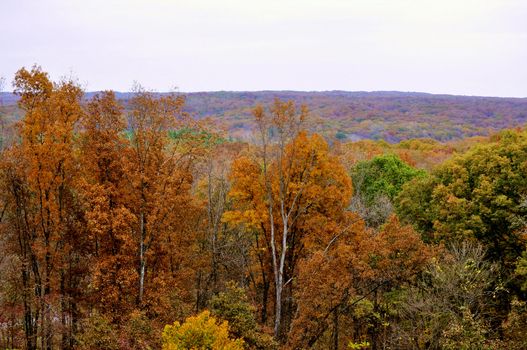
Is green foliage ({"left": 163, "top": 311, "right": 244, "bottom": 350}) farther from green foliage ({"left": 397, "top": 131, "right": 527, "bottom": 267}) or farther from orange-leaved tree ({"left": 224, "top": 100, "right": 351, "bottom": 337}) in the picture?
green foliage ({"left": 397, "top": 131, "right": 527, "bottom": 267})

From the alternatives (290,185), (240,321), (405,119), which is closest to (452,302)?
(240,321)

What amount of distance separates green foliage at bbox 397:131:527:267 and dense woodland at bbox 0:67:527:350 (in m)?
0.07

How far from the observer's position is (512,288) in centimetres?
2147

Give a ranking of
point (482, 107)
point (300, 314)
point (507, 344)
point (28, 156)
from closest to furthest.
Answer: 1. point (507, 344)
2. point (28, 156)
3. point (300, 314)
4. point (482, 107)

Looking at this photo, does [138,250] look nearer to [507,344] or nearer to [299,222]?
[299,222]

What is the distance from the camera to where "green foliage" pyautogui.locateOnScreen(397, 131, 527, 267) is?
21.4 metres

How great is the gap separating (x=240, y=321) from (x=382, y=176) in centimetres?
2275

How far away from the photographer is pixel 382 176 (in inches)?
1454

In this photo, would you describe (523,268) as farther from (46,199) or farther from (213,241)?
(46,199)

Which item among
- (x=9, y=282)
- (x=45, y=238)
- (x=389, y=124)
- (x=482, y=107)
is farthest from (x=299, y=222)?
(x=482, y=107)

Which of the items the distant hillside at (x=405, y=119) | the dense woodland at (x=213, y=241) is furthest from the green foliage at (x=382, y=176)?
the distant hillside at (x=405, y=119)

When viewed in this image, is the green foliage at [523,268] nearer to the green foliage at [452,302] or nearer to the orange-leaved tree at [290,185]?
the green foliage at [452,302]

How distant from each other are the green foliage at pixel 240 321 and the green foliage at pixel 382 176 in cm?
2007

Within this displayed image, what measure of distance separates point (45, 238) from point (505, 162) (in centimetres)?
1975
